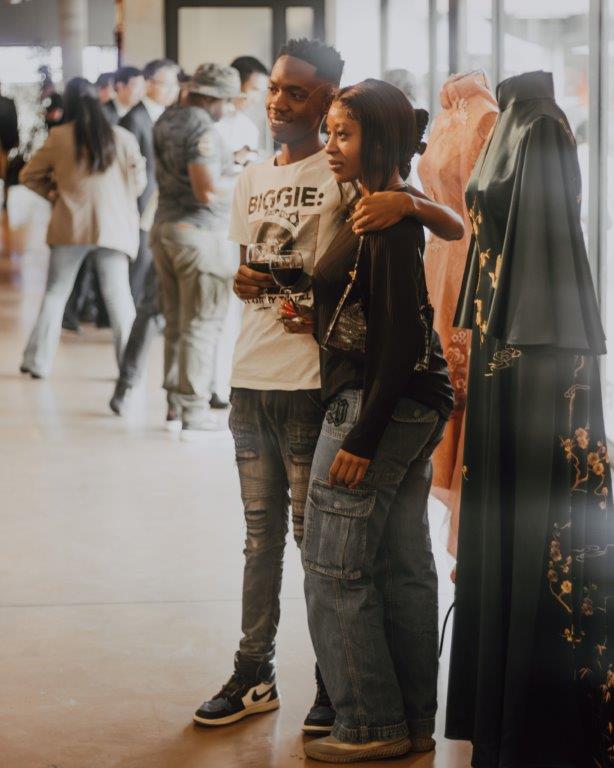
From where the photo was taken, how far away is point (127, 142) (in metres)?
7.64

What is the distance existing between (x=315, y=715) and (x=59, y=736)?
596 mm

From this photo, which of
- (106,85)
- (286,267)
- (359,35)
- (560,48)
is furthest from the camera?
(359,35)

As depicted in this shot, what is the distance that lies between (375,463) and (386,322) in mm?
290

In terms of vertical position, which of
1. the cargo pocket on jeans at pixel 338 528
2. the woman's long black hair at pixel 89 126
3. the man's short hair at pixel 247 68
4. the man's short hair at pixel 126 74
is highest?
the man's short hair at pixel 126 74

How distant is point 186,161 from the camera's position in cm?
584

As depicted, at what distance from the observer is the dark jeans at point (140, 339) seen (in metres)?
6.74

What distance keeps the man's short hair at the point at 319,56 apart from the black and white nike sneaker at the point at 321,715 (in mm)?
1330

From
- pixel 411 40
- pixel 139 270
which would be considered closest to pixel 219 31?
pixel 411 40

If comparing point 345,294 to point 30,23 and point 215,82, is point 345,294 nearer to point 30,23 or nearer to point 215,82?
point 215,82

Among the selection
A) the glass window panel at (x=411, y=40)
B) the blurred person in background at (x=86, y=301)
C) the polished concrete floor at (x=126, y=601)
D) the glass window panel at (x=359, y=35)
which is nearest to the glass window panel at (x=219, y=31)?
the glass window panel at (x=359, y=35)

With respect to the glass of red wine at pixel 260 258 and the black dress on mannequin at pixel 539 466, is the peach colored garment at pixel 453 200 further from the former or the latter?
the glass of red wine at pixel 260 258

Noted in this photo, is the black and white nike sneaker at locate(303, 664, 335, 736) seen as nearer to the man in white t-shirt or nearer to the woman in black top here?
the man in white t-shirt

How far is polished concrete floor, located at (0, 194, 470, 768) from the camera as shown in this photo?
299 cm

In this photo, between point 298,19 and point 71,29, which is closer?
point 298,19
